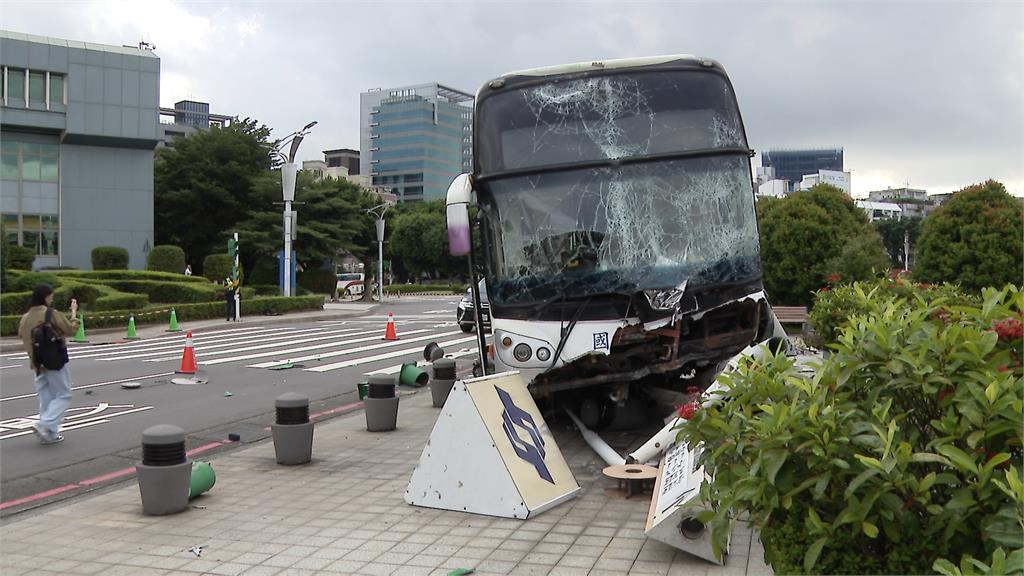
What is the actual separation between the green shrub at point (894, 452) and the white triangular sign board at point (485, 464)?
3051 mm

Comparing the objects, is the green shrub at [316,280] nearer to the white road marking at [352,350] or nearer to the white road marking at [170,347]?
the white road marking at [170,347]

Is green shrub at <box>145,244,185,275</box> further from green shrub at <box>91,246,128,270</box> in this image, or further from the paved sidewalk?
the paved sidewalk

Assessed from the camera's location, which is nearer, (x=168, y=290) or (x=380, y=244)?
(x=168, y=290)

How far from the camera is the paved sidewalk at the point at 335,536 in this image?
523cm

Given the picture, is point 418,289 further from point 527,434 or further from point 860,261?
point 527,434

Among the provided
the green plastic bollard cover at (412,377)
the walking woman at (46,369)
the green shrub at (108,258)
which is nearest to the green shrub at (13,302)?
the green shrub at (108,258)

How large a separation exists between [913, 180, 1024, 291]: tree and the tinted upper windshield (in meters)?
10.5

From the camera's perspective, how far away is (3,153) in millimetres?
45688

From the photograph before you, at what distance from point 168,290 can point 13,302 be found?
7.86m

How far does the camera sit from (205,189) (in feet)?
175

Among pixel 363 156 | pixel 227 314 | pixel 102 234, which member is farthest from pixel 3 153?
pixel 363 156

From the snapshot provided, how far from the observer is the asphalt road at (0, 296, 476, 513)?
29.3 ft

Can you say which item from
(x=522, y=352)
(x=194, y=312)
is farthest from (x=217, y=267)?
(x=522, y=352)

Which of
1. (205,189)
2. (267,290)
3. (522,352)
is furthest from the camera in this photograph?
(205,189)
